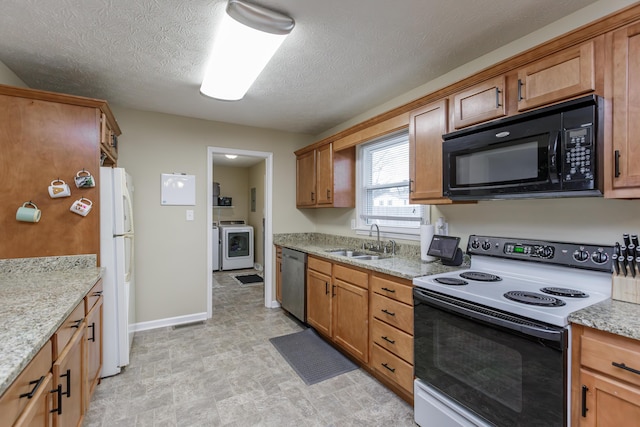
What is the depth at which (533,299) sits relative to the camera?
54.4 inches

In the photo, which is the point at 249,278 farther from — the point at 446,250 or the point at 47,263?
the point at 446,250

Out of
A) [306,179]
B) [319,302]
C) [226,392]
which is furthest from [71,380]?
[306,179]

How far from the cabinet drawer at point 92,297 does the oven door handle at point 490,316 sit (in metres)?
1.93

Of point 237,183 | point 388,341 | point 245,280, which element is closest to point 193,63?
point 388,341

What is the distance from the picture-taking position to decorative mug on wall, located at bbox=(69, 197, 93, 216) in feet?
6.98

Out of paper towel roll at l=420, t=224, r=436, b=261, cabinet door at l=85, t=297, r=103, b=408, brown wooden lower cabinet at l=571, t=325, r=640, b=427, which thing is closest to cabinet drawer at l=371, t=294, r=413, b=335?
paper towel roll at l=420, t=224, r=436, b=261

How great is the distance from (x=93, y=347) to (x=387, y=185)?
2694 millimetres

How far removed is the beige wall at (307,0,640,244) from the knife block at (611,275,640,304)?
0.25 m

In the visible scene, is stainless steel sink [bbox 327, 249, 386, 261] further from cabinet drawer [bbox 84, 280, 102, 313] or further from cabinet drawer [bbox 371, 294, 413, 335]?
cabinet drawer [bbox 84, 280, 102, 313]

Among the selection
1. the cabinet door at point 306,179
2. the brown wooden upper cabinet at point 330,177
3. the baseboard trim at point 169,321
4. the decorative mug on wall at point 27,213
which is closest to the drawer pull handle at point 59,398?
the decorative mug on wall at point 27,213

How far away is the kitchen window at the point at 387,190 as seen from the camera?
112 inches

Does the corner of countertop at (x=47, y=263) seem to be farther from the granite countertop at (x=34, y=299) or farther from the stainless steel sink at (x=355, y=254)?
the stainless steel sink at (x=355, y=254)

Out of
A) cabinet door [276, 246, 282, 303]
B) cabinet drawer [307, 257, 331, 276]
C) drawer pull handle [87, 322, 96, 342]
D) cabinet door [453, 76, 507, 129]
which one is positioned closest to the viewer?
cabinet door [453, 76, 507, 129]

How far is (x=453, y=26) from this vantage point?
1.78 m
